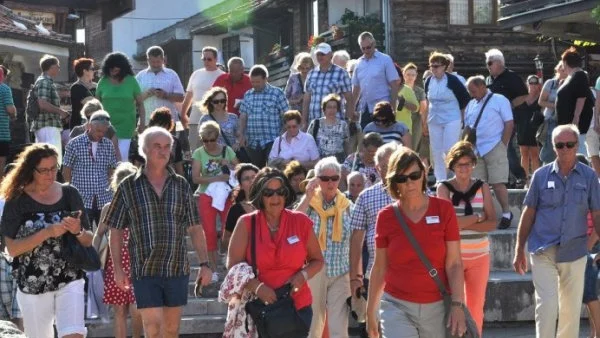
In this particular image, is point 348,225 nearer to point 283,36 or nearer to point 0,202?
point 0,202

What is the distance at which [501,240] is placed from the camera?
14.6 metres

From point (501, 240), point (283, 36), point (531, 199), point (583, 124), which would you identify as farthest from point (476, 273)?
point (283, 36)

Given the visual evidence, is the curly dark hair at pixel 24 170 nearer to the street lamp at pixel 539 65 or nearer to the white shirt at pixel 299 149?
the white shirt at pixel 299 149

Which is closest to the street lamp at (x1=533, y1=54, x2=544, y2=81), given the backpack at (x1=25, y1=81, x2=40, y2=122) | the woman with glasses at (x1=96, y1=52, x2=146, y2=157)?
the woman with glasses at (x1=96, y1=52, x2=146, y2=157)

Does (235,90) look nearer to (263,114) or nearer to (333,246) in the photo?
(263,114)

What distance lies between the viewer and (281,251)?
8.60m

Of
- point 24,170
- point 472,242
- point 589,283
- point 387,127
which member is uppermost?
point 387,127

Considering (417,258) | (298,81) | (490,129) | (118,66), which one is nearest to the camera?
(417,258)

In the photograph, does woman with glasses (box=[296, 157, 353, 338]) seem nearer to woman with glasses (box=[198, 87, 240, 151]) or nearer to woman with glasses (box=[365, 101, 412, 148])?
woman with glasses (box=[365, 101, 412, 148])

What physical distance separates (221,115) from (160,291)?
6.83 meters

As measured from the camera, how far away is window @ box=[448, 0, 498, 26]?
31.6m

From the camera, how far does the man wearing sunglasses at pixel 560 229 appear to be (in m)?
10.7

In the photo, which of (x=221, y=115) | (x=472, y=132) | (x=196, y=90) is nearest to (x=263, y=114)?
(x=221, y=115)

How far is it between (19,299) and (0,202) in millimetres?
2245
